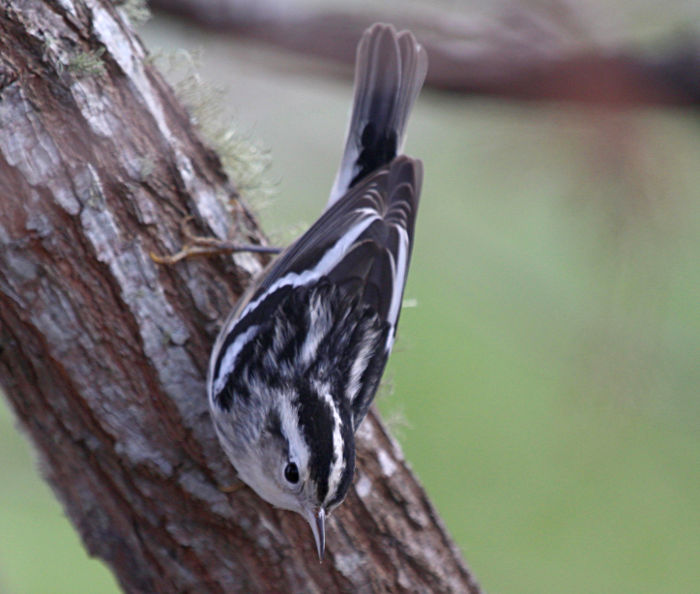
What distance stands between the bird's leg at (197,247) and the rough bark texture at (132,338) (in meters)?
0.03

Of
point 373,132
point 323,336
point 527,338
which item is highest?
point 527,338

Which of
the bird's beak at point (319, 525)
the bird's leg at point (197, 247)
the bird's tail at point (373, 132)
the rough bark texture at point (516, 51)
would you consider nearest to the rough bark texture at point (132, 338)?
the bird's leg at point (197, 247)

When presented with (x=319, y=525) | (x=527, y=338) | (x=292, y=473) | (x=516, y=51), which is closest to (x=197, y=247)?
(x=292, y=473)

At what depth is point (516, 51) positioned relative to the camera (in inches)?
41.0

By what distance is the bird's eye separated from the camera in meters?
2.67

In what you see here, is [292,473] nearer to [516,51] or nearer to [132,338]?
[132,338]

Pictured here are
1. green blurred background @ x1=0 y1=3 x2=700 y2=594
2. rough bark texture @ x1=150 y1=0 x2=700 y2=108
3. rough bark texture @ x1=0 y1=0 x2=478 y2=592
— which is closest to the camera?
rough bark texture @ x1=150 y1=0 x2=700 y2=108

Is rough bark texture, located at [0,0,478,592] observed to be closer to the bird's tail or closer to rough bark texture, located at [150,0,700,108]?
the bird's tail

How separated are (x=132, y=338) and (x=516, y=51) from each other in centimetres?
183

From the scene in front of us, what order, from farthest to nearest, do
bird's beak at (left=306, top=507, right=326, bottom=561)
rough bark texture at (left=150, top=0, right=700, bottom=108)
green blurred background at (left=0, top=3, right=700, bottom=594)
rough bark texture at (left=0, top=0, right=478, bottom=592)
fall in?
bird's beak at (left=306, top=507, right=326, bottom=561)
rough bark texture at (left=0, top=0, right=478, bottom=592)
green blurred background at (left=0, top=3, right=700, bottom=594)
rough bark texture at (left=150, top=0, right=700, bottom=108)

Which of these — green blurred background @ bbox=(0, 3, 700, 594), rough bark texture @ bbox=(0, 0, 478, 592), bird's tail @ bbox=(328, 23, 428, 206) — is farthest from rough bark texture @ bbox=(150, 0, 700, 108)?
bird's tail @ bbox=(328, 23, 428, 206)

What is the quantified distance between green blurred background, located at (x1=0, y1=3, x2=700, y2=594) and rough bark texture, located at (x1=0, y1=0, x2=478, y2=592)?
274 millimetres

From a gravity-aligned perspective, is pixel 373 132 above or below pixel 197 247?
above

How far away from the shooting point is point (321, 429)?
105 inches
